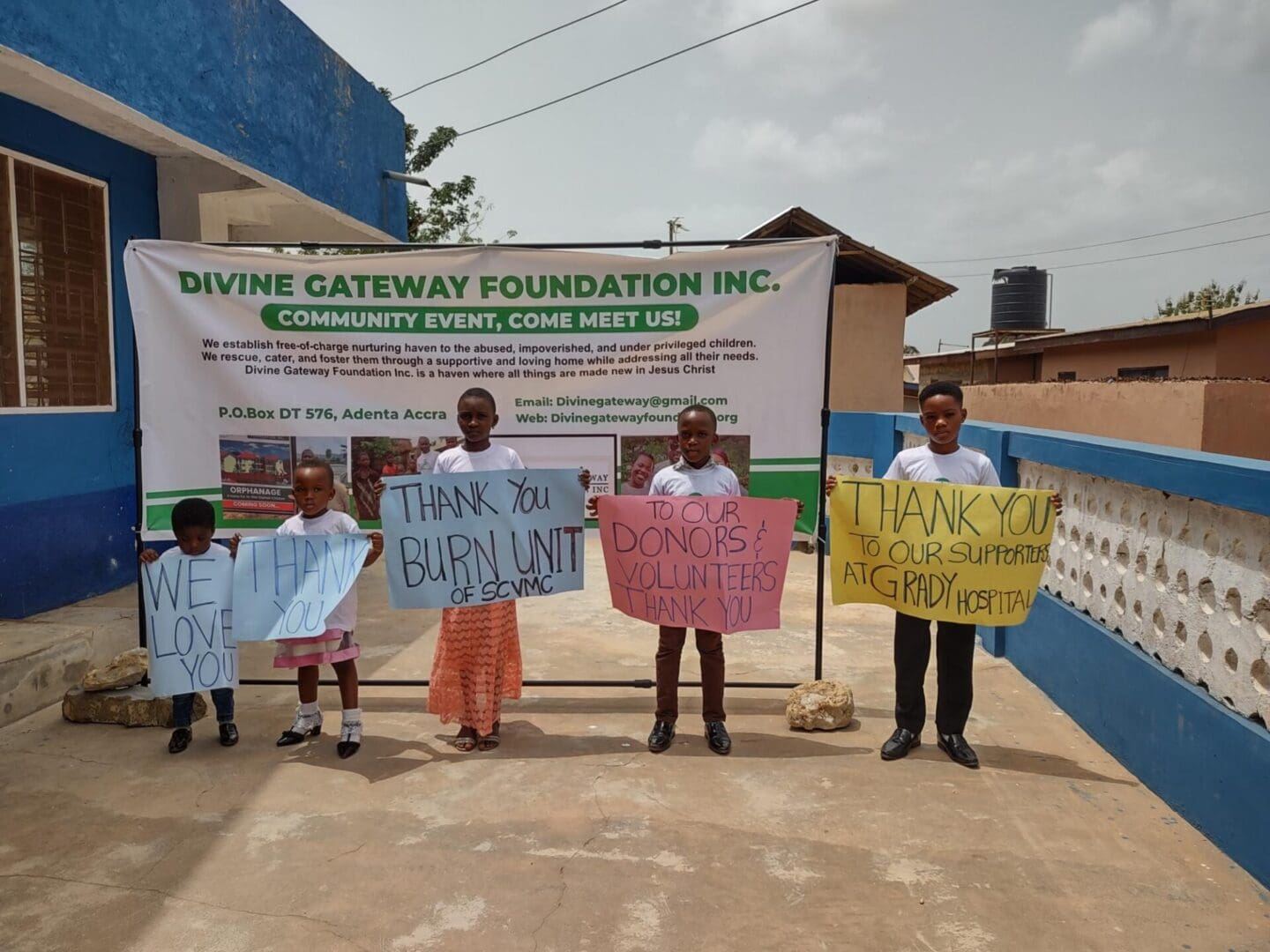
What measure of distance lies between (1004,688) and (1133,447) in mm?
1611

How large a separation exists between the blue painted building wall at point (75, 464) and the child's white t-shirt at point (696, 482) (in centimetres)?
407

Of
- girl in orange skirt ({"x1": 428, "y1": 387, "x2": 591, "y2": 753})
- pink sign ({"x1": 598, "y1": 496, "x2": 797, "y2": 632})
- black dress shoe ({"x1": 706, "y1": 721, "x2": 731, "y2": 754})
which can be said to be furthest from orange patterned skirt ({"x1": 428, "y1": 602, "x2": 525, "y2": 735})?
black dress shoe ({"x1": 706, "y1": 721, "x2": 731, "y2": 754})

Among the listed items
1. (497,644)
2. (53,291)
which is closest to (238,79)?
(53,291)

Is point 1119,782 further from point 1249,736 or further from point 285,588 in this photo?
point 285,588

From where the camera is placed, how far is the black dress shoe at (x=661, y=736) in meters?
4.04

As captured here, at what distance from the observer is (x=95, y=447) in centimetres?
626

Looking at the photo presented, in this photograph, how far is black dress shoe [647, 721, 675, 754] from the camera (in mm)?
4039

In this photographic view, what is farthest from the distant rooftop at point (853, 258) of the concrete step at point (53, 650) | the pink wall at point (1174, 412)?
the concrete step at point (53, 650)

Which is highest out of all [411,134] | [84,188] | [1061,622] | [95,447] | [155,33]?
[411,134]

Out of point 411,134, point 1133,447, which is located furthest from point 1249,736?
point 411,134

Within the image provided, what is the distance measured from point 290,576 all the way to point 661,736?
1793mm

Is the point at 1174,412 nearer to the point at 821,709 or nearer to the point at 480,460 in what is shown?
the point at 821,709

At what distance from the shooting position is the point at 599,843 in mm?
3170

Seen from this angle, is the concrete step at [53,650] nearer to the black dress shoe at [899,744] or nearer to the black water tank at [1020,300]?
the black dress shoe at [899,744]
